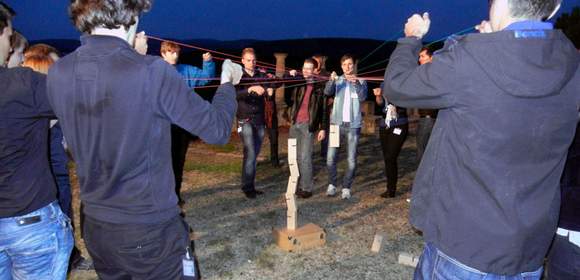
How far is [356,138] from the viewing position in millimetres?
6305

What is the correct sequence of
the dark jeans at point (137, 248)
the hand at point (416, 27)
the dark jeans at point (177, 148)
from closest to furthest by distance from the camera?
1. the dark jeans at point (137, 248)
2. the hand at point (416, 27)
3. the dark jeans at point (177, 148)

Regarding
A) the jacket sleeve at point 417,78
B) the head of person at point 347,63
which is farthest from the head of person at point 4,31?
the head of person at point 347,63

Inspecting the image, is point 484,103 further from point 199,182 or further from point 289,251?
point 199,182

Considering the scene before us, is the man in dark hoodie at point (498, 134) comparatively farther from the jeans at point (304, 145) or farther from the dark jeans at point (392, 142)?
the jeans at point (304, 145)

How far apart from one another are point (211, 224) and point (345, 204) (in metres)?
2.03

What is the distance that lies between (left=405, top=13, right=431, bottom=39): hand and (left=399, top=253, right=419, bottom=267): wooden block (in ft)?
10.2

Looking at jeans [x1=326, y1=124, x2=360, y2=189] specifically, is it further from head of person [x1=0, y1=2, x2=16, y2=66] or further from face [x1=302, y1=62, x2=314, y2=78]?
head of person [x1=0, y1=2, x2=16, y2=66]

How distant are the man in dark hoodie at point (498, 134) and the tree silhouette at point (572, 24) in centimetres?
2455

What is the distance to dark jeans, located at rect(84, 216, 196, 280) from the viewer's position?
1.82m

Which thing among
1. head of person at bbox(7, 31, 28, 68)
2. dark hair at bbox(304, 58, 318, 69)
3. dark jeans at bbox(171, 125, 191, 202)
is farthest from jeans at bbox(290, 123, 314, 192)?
head of person at bbox(7, 31, 28, 68)

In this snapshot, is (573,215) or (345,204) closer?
(573,215)

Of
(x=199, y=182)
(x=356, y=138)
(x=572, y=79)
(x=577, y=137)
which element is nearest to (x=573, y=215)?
(x=577, y=137)

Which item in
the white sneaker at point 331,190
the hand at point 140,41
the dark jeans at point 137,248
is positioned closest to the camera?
the dark jeans at point 137,248

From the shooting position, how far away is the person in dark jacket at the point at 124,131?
67.1 inches
